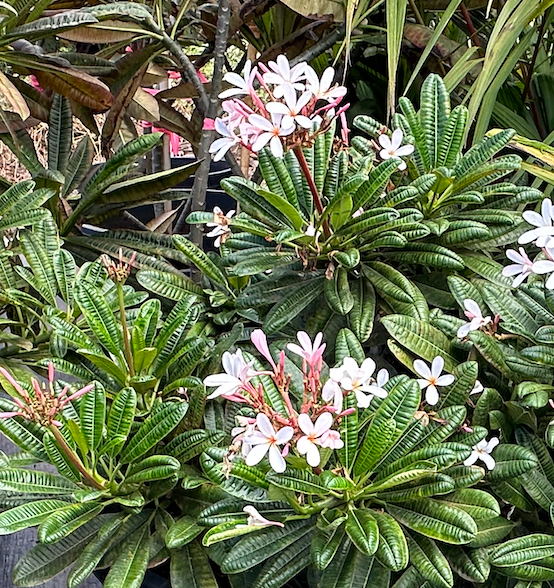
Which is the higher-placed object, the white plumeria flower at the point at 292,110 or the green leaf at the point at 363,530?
the white plumeria flower at the point at 292,110

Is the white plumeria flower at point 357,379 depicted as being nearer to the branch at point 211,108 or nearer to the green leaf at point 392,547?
the green leaf at point 392,547

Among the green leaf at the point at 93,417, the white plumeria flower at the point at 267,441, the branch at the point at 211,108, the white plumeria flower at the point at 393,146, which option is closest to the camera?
the white plumeria flower at the point at 267,441

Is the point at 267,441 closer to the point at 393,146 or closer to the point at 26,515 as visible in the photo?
the point at 26,515

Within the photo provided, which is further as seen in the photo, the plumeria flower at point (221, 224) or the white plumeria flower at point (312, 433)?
the plumeria flower at point (221, 224)

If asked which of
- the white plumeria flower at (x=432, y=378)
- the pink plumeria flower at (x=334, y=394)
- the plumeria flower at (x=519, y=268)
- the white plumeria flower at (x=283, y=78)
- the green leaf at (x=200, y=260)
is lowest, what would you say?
the green leaf at (x=200, y=260)

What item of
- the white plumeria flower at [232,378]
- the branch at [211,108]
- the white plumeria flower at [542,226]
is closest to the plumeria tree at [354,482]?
the white plumeria flower at [232,378]

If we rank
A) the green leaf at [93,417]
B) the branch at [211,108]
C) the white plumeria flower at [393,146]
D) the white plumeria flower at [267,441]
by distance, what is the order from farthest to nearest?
1. the branch at [211,108]
2. the white plumeria flower at [393,146]
3. the green leaf at [93,417]
4. the white plumeria flower at [267,441]

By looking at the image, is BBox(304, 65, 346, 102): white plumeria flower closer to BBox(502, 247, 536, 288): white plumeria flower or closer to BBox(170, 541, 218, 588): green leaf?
BBox(502, 247, 536, 288): white plumeria flower

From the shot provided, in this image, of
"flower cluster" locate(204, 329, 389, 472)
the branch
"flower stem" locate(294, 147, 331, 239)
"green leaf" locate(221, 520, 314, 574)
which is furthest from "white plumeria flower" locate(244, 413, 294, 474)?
the branch
